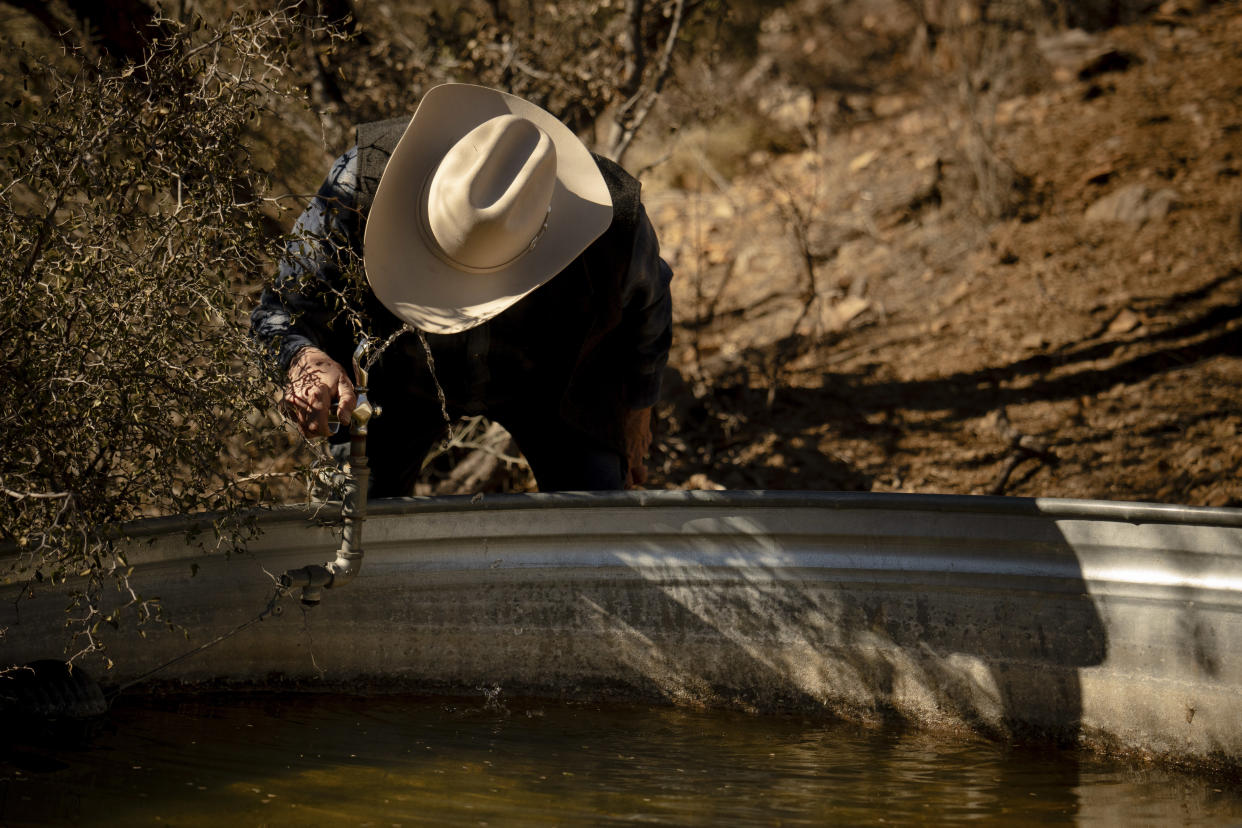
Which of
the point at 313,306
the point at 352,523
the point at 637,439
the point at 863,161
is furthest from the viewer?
the point at 863,161

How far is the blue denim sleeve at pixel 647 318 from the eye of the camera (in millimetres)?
2787

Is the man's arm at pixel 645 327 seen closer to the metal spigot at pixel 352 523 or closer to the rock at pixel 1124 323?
the metal spigot at pixel 352 523

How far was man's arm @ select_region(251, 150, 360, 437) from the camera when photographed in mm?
2254

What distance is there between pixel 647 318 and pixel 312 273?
822 millimetres

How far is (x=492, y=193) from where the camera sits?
2439mm

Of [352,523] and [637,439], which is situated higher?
[637,439]

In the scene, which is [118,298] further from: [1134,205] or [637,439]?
[1134,205]

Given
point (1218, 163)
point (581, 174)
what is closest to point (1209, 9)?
point (1218, 163)

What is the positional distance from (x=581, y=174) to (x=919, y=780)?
1.43 m

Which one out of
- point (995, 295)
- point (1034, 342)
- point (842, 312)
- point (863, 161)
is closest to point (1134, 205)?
point (995, 295)

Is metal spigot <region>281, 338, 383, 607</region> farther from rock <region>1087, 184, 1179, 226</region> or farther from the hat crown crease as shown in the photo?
rock <region>1087, 184, 1179, 226</region>

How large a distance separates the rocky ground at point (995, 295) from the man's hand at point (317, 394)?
2.31m

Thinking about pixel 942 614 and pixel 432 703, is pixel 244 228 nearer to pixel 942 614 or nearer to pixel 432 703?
pixel 432 703

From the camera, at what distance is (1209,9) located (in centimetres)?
781
